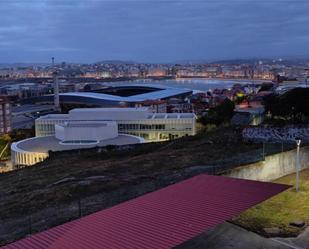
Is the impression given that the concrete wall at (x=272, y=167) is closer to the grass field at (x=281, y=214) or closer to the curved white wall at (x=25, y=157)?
the grass field at (x=281, y=214)

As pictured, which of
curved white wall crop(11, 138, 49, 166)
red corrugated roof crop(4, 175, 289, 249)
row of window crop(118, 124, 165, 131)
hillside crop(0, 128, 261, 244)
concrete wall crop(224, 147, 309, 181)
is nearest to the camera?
red corrugated roof crop(4, 175, 289, 249)

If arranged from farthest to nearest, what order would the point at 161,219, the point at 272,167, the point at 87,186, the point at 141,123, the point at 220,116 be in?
the point at 220,116
the point at 141,123
the point at 87,186
the point at 272,167
the point at 161,219

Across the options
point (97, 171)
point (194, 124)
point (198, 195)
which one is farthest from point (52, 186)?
point (194, 124)

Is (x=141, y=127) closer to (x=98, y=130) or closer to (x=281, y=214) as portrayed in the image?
(x=98, y=130)

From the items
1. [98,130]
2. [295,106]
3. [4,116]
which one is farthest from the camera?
→ [4,116]

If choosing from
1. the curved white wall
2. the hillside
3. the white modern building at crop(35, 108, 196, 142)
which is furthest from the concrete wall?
the white modern building at crop(35, 108, 196, 142)

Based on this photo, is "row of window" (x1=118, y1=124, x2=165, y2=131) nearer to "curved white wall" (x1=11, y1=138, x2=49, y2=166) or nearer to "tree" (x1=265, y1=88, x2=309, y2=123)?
"tree" (x1=265, y1=88, x2=309, y2=123)

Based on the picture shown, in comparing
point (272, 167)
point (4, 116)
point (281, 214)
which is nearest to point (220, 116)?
point (4, 116)
